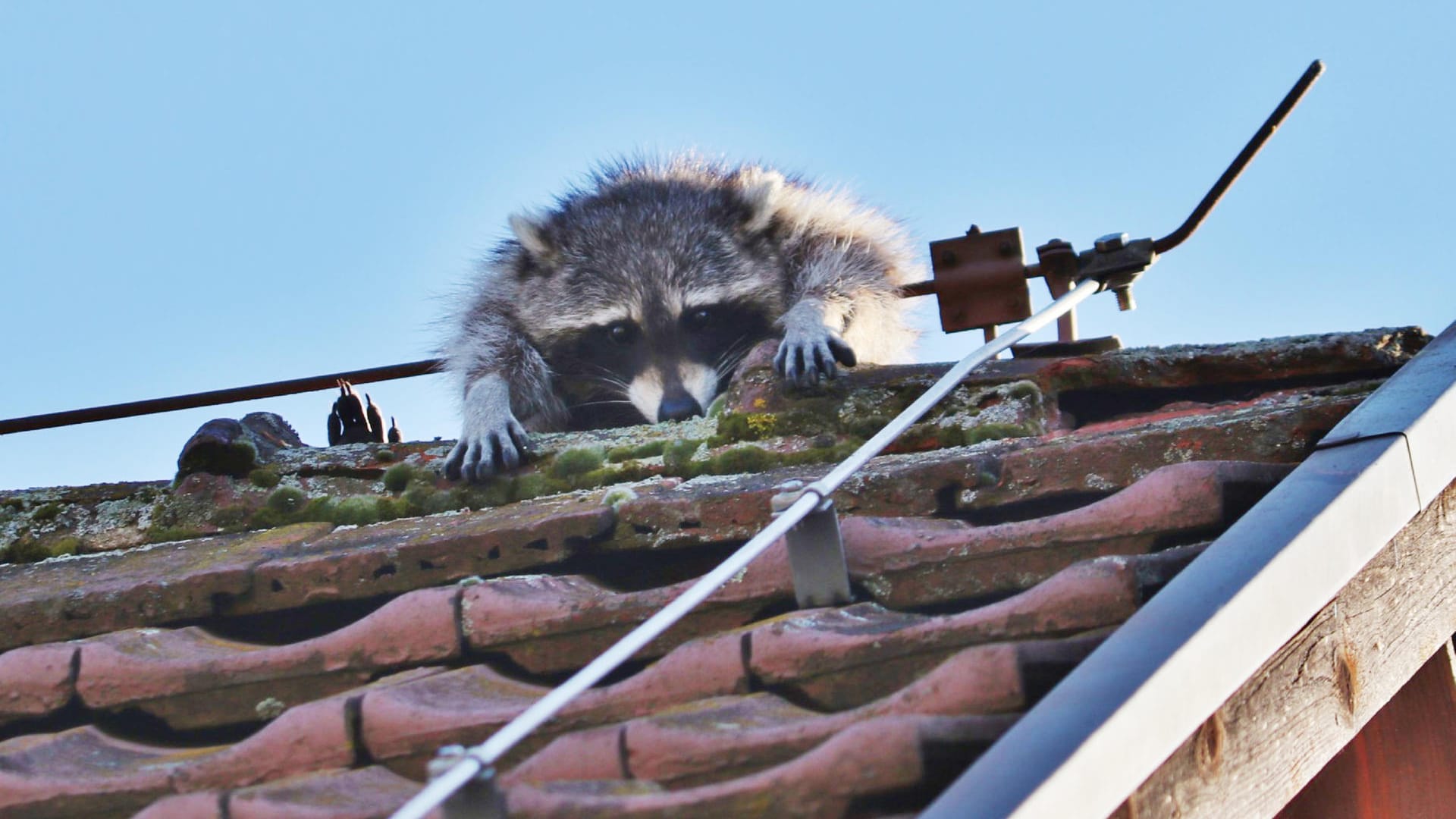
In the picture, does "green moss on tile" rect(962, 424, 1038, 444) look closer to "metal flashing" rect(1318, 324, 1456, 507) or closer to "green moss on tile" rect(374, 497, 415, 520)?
"metal flashing" rect(1318, 324, 1456, 507)

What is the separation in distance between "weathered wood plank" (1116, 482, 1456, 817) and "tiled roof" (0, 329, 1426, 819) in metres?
0.15

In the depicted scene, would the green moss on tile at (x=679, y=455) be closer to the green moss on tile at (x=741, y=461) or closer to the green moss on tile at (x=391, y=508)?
the green moss on tile at (x=741, y=461)

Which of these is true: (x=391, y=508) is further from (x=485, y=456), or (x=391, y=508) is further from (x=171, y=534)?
(x=171, y=534)

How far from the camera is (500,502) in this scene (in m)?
2.35

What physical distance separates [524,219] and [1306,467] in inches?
126

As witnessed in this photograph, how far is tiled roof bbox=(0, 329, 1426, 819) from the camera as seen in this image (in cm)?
135

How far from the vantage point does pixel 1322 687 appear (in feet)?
5.01

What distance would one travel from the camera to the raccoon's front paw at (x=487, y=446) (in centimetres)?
253

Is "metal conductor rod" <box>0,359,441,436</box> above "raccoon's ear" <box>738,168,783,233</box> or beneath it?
beneath

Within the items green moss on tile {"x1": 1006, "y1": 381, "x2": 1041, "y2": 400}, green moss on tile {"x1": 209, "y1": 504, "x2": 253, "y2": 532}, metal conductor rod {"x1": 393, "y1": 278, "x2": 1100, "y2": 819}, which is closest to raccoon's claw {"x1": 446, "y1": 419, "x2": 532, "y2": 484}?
green moss on tile {"x1": 209, "y1": 504, "x2": 253, "y2": 532}

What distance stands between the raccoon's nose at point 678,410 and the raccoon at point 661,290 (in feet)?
0.55

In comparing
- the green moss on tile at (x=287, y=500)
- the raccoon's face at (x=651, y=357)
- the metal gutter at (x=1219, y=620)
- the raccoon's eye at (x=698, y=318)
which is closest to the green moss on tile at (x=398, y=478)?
the green moss on tile at (x=287, y=500)

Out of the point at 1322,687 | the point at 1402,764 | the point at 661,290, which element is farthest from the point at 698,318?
the point at 1322,687

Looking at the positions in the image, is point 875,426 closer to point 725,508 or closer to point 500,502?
point 725,508
